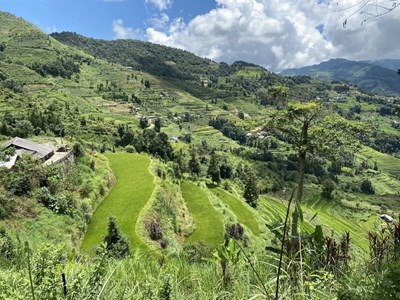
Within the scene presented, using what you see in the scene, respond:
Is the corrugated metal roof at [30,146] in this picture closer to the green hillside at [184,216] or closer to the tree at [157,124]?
the green hillside at [184,216]

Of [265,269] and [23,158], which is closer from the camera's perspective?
[265,269]

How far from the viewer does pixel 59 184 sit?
32.8 metres

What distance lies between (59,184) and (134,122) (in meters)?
114

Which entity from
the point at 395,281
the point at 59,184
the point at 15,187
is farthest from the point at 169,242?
the point at 395,281

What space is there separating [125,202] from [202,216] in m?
9.71

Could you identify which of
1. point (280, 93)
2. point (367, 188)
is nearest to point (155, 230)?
point (280, 93)

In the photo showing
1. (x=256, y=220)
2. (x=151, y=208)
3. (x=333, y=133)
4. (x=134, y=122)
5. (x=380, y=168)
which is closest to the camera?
(x=333, y=133)

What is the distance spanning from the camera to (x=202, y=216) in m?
43.5

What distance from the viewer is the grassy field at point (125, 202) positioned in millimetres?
31128

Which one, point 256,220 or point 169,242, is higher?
point 169,242

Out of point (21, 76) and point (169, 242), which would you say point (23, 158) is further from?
point (21, 76)

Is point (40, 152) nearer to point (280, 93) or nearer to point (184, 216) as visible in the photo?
point (184, 216)

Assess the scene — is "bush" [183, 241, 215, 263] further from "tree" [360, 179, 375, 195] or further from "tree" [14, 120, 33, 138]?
"tree" [360, 179, 375, 195]

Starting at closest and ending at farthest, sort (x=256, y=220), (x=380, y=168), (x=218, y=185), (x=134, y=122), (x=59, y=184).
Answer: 1. (x=59, y=184)
2. (x=256, y=220)
3. (x=218, y=185)
4. (x=134, y=122)
5. (x=380, y=168)
